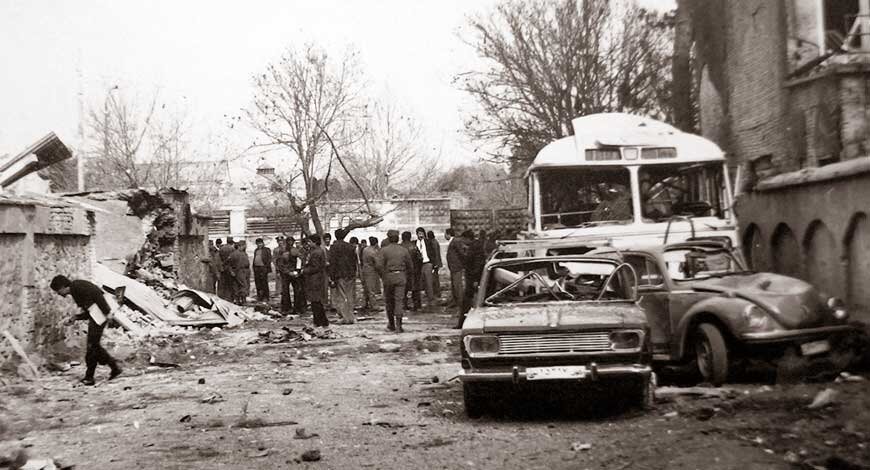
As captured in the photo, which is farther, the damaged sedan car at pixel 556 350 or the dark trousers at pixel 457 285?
the dark trousers at pixel 457 285

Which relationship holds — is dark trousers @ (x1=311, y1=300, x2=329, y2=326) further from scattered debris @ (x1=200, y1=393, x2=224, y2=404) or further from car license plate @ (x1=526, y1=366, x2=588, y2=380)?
car license plate @ (x1=526, y1=366, x2=588, y2=380)

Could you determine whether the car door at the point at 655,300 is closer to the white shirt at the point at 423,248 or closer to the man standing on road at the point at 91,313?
the man standing on road at the point at 91,313

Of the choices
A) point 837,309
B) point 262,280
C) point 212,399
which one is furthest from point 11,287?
point 262,280

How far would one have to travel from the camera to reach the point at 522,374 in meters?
8.02

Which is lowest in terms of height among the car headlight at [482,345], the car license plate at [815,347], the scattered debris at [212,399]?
the scattered debris at [212,399]

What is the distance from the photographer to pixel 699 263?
10578 mm

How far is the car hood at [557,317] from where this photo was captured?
8.09 m

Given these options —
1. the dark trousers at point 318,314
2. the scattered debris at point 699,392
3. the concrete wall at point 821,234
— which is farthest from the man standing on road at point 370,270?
the scattered debris at point 699,392

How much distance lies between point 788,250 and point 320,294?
347 inches

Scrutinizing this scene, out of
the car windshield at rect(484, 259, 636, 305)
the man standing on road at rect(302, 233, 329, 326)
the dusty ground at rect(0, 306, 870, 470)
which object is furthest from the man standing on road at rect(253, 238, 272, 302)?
the car windshield at rect(484, 259, 636, 305)

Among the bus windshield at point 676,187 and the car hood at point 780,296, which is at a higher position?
the bus windshield at point 676,187

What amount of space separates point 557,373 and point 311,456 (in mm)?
2281

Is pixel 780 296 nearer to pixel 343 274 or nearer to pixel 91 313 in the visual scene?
pixel 91 313

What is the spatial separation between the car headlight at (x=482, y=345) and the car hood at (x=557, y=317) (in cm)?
8
